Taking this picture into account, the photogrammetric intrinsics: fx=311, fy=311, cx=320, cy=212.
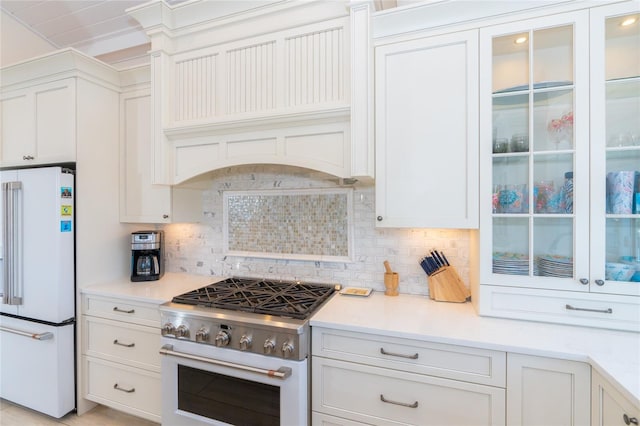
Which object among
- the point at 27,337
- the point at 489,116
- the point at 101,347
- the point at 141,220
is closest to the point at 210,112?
the point at 141,220

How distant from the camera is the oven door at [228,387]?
4.97ft

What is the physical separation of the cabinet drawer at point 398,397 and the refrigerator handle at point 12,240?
2251mm

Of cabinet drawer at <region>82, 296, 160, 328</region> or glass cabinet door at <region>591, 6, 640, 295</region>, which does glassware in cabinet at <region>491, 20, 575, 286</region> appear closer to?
Answer: glass cabinet door at <region>591, 6, 640, 295</region>

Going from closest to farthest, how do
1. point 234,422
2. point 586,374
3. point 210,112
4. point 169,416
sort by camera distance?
point 586,374 < point 234,422 < point 169,416 < point 210,112

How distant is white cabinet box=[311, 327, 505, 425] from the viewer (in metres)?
1.33

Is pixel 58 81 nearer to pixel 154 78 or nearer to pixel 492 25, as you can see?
pixel 154 78

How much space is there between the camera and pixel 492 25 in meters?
1.55

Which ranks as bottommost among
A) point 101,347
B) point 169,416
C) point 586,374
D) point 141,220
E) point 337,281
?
point 169,416

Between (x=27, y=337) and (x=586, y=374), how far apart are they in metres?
3.28

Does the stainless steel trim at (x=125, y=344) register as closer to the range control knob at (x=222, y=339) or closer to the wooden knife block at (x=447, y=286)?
the range control knob at (x=222, y=339)

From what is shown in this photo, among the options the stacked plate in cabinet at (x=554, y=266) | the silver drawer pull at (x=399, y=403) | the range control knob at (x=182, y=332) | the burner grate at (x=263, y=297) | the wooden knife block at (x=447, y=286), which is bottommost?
the silver drawer pull at (x=399, y=403)

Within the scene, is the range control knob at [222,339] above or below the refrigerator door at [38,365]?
above

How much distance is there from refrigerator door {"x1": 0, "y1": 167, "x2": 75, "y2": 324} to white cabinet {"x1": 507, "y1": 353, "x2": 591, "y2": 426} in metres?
2.67

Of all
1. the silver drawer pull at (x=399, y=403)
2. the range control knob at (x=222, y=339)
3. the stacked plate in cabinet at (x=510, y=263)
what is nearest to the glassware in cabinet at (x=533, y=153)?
the stacked plate in cabinet at (x=510, y=263)
